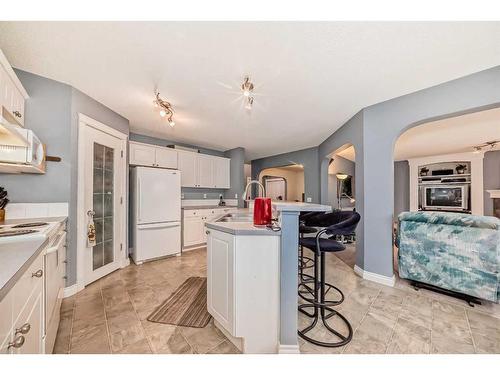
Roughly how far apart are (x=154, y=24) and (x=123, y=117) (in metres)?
2.13

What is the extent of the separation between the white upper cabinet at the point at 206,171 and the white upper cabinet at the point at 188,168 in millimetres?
104

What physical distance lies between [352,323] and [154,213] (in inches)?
124

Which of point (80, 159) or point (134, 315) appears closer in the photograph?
point (134, 315)

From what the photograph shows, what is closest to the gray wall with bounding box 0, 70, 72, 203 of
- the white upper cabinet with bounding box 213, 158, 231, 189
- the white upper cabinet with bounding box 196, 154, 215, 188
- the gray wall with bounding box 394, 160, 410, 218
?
the white upper cabinet with bounding box 196, 154, 215, 188

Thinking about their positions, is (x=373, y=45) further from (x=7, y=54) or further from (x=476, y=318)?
(x=7, y=54)

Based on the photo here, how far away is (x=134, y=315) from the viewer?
71.2 inches

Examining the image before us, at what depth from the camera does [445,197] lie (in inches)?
216

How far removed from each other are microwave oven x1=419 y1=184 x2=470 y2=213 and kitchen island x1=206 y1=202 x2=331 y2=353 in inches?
261

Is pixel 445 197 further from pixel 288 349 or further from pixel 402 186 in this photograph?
pixel 288 349

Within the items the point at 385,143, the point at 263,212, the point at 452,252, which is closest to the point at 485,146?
the point at 385,143
